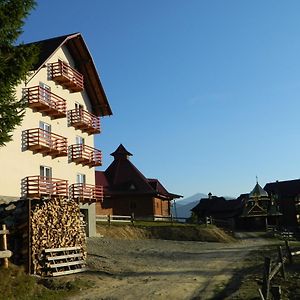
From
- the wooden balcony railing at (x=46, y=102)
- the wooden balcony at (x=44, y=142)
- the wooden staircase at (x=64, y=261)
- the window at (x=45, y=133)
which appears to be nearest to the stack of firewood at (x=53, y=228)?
the wooden staircase at (x=64, y=261)

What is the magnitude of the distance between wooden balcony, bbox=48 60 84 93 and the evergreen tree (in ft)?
56.3

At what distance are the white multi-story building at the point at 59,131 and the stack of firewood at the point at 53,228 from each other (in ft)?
25.9

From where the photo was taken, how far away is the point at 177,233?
44.0 meters

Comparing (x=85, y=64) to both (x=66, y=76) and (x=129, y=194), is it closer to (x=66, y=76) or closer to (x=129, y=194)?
(x=66, y=76)

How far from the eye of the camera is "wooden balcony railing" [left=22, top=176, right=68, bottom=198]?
30955mm

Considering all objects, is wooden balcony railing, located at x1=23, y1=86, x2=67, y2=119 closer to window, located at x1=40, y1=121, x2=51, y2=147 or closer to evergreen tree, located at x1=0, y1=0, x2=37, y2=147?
window, located at x1=40, y1=121, x2=51, y2=147

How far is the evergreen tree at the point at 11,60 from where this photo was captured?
17.6 metres

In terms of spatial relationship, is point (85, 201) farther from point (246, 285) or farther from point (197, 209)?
point (197, 209)

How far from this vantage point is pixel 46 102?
1309 inches

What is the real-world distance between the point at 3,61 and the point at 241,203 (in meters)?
65.4

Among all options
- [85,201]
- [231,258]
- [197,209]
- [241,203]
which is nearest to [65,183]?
[85,201]

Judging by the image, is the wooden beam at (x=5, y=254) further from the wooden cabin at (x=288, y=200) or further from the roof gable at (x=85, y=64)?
the wooden cabin at (x=288, y=200)

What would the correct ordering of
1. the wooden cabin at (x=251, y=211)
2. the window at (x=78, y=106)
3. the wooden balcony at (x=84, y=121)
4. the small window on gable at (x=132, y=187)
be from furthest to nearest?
the wooden cabin at (x=251, y=211), the small window on gable at (x=132, y=187), the window at (x=78, y=106), the wooden balcony at (x=84, y=121)

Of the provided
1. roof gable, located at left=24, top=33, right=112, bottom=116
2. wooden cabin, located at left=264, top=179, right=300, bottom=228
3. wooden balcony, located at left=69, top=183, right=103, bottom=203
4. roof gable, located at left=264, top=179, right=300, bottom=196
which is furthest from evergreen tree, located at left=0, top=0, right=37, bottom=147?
roof gable, located at left=264, top=179, right=300, bottom=196
